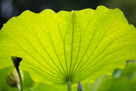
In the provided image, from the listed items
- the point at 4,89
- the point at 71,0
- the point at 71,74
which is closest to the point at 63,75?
the point at 71,74

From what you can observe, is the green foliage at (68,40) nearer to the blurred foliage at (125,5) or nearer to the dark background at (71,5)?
the dark background at (71,5)

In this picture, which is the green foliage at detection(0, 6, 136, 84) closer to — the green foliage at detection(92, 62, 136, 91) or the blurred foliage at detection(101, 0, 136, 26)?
the green foliage at detection(92, 62, 136, 91)

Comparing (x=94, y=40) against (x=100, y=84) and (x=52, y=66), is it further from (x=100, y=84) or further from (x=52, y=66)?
(x=100, y=84)

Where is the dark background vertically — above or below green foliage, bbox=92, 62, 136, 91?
above

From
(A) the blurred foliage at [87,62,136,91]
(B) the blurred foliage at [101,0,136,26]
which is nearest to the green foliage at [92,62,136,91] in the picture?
(A) the blurred foliage at [87,62,136,91]

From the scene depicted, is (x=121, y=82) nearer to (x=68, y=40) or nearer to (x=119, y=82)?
(x=119, y=82)

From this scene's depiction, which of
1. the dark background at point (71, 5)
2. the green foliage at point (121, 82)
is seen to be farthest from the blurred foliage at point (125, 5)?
the green foliage at point (121, 82)

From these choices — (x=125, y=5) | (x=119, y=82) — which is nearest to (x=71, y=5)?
(x=125, y=5)

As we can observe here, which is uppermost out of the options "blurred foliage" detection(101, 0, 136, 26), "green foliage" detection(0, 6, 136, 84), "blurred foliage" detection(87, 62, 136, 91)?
"blurred foliage" detection(101, 0, 136, 26)
